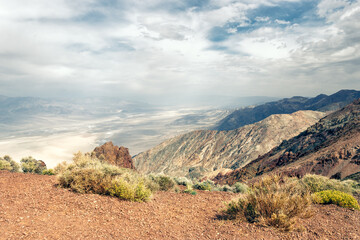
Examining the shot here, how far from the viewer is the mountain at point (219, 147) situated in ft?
235

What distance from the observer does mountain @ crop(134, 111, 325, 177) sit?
71562mm

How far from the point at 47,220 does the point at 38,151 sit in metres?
222

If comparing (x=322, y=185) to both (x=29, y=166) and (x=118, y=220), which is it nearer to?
(x=118, y=220)

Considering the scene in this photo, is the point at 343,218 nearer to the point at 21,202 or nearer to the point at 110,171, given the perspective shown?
the point at 110,171

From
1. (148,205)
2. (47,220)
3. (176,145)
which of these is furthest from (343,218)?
(176,145)

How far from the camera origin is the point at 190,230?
5.90 metres

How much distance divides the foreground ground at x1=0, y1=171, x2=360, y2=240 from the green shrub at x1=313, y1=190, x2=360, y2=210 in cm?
44

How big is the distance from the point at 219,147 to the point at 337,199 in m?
77.3

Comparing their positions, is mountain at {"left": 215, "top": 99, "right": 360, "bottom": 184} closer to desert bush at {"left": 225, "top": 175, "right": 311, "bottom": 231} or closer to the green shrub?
the green shrub

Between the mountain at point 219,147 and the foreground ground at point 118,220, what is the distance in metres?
57.4

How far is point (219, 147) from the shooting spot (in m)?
84.5

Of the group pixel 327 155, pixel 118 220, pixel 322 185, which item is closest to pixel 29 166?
pixel 118 220

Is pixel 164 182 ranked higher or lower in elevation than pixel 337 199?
lower

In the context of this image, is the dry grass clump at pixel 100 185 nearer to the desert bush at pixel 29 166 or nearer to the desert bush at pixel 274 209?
the desert bush at pixel 274 209
